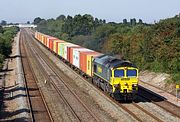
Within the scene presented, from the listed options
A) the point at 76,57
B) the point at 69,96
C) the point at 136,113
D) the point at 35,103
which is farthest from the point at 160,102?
the point at 76,57

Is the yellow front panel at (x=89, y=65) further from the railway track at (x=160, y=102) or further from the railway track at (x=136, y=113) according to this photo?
the railway track at (x=136, y=113)

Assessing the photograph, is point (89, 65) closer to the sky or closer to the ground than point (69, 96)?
closer to the sky

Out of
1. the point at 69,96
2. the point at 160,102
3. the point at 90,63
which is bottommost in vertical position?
the point at 69,96

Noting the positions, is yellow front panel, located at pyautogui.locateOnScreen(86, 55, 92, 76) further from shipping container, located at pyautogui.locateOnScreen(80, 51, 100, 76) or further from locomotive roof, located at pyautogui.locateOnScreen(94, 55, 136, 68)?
locomotive roof, located at pyautogui.locateOnScreen(94, 55, 136, 68)

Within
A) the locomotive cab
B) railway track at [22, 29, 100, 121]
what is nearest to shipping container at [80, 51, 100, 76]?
railway track at [22, 29, 100, 121]

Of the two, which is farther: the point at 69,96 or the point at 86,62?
the point at 86,62

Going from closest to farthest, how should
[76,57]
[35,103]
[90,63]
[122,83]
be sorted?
→ [122,83], [35,103], [90,63], [76,57]

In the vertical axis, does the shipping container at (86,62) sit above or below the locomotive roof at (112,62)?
below

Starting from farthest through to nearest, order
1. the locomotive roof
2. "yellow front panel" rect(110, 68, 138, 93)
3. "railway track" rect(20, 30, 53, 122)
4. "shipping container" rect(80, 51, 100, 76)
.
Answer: "shipping container" rect(80, 51, 100, 76) < the locomotive roof < "yellow front panel" rect(110, 68, 138, 93) < "railway track" rect(20, 30, 53, 122)

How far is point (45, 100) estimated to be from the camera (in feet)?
101

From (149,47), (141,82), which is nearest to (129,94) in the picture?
(141,82)

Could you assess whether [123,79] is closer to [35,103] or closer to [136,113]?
[136,113]

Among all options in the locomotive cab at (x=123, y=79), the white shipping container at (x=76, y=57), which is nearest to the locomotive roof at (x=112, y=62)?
the locomotive cab at (x=123, y=79)

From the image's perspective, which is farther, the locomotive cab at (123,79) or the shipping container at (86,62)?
the shipping container at (86,62)
